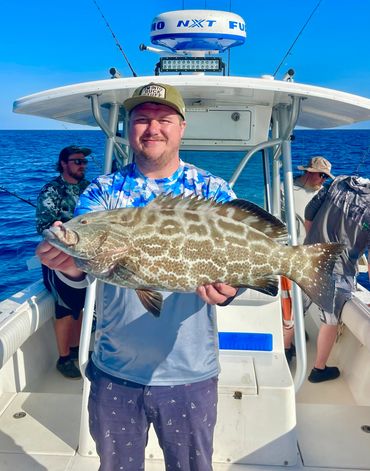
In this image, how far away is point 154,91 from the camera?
251 centimetres

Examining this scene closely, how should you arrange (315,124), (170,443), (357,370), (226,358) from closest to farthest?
(170,443)
(226,358)
(357,370)
(315,124)

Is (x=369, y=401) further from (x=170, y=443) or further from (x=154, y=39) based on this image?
(x=154, y=39)

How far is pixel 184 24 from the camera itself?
5320 mm

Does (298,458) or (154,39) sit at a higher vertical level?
(154,39)

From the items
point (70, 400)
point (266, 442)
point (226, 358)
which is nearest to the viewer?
point (266, 442)

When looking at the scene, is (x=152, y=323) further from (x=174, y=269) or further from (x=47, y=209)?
(x=47, y=209)

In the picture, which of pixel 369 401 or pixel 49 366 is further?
pixel 49 366

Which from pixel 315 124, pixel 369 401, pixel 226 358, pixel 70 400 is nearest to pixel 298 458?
pixel 226 358

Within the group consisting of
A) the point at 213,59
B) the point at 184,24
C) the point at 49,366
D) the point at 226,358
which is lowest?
the point at 49,366

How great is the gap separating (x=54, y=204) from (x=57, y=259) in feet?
11.0

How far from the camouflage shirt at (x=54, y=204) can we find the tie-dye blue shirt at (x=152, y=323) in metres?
2.91

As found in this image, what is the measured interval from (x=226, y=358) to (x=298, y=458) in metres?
0.97

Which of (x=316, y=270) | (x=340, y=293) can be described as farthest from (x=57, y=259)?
(x=340, y=293)

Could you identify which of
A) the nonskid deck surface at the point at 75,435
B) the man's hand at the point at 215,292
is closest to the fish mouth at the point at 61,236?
the man's hand at the point at 215,292
